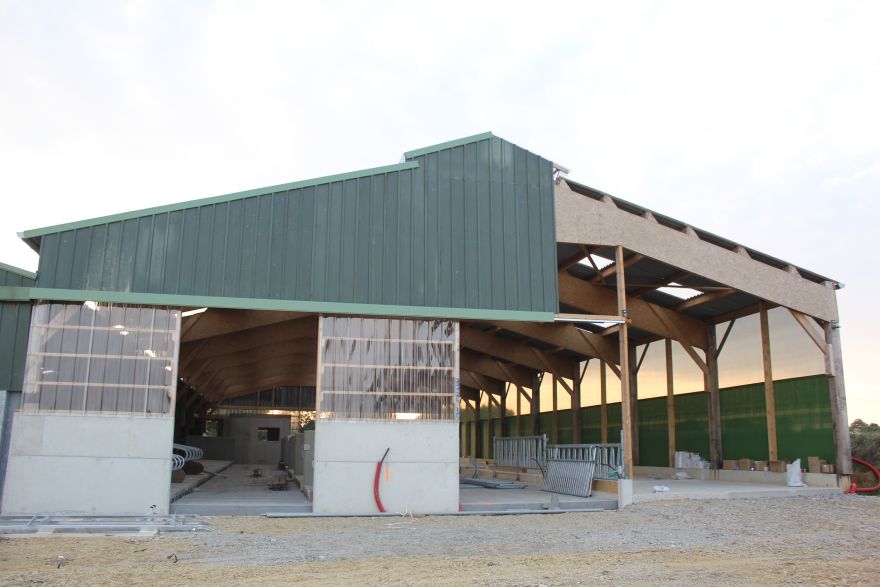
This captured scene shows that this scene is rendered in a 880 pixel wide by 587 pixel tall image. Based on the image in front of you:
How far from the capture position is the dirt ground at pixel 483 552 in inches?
336

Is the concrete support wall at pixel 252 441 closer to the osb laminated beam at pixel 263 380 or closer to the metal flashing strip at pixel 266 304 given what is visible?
the osb laminated beam at pixel 263 380

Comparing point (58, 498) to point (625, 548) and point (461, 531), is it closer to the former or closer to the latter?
point (461, 531)

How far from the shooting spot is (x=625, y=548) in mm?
10875

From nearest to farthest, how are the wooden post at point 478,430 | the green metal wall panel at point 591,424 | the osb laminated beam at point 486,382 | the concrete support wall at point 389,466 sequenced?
1. the concrete support wall at point 389,466
2. the green metal wall panel at point 591,424
3. the osb laminated beam at point 486,382
4. the wooden post at point 478,430

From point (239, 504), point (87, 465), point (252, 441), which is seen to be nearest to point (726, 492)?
point (239, 504)

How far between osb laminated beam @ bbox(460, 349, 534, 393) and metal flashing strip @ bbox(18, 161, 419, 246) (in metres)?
16.2

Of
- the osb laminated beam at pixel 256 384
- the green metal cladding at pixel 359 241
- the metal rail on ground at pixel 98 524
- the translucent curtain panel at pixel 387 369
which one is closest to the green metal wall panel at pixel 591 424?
the osb laminated beam at pixel 256 384

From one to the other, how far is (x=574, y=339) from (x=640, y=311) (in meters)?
2.67

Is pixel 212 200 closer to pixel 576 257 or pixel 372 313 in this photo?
pixel 372 313

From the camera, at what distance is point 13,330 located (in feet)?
44.4

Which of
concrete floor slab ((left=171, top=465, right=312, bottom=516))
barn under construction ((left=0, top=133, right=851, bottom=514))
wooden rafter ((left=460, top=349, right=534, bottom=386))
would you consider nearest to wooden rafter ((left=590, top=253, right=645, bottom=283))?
barn under construction ((left=0, top=133, right=851, bottom=514))

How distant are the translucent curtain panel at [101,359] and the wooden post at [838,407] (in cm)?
1463

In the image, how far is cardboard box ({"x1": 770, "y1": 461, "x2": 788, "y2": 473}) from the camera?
19016mm

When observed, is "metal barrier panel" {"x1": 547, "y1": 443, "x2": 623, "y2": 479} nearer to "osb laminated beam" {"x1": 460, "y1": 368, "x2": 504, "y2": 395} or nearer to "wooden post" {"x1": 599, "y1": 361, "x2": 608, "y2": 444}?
"wooden post" {"x1": 599, "y1": 361, "x2": 608, "y2": 444}
